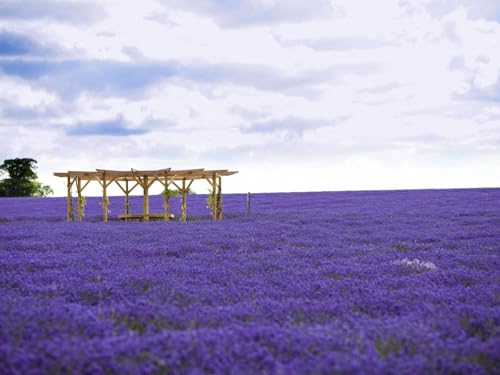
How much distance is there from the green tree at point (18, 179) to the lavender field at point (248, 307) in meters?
42.2

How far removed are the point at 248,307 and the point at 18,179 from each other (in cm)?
4991

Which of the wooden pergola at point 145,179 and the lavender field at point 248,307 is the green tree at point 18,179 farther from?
the lavender field at point 248,307

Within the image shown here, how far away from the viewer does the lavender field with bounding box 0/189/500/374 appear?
3.63 m

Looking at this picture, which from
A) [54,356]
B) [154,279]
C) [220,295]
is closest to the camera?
[54,356]

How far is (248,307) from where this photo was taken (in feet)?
16.8

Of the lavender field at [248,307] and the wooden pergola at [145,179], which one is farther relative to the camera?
the wooden pergola at [145,179]

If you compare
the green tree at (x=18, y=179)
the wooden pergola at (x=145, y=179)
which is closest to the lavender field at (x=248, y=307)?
the wooden pergola at (x=145, y=179)

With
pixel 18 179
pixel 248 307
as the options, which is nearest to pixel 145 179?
Answer: pixel 248 307

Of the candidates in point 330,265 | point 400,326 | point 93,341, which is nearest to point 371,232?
point 330,265

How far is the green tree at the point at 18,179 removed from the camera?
49094mm

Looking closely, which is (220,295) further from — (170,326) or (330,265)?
(330,265)

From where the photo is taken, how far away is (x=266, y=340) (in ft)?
13.4

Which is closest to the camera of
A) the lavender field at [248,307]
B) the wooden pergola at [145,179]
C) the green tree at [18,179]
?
the lavender field at [248,307]

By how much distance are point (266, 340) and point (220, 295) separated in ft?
5.68
